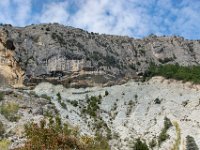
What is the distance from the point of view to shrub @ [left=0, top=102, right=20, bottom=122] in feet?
210

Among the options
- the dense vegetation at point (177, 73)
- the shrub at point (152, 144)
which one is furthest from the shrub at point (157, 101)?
the shrub at point (152, 144)

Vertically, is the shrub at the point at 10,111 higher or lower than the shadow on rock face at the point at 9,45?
lower

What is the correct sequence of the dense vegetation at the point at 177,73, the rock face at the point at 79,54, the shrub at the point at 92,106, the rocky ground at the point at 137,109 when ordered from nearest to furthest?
the rocky ground at the point at 137,109
the shrub at the point at 92,106
the dense vegetation at the point at 177,73
the rock face at the point at 79,54

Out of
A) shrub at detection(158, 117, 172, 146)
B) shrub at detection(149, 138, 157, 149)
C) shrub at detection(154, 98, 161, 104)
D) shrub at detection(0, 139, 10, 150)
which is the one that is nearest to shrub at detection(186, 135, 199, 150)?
shrub at detection(158, 117, 172, 146)

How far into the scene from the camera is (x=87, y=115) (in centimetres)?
7812

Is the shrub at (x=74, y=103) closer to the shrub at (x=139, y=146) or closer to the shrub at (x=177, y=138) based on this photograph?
the shrub at (x=177, y=138)

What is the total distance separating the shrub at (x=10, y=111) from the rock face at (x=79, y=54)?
28794 millimetres

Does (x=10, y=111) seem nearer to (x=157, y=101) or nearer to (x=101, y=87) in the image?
(x=157, y=101)

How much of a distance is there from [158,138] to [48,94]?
30.2 m

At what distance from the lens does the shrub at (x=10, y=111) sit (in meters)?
64.0

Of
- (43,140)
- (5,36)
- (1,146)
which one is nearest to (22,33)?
(5,36)

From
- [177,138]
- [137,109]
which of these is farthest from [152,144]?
[137,109]

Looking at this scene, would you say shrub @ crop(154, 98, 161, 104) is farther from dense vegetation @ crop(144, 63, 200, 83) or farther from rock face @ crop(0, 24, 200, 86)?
rock face @ crop(0, 24, 200, 86)

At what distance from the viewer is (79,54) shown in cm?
10519
